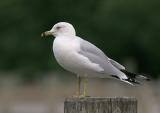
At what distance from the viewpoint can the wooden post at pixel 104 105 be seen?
6.15 m

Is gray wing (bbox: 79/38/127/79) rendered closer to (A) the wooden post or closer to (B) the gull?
(B) the gull

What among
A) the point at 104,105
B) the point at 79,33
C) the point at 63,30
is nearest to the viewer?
the point at 104,105

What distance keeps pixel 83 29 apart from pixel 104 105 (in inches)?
727

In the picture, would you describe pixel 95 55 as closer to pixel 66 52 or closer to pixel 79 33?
pixel 66 52

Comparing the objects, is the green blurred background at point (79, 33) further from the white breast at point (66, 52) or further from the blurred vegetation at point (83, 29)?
the white breast at point (66, 52)

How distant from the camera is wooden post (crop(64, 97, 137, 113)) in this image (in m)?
6.15

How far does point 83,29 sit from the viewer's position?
80.7ft

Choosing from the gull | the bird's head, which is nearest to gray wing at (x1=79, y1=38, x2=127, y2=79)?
the gull

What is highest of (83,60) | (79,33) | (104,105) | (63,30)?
(79,33)

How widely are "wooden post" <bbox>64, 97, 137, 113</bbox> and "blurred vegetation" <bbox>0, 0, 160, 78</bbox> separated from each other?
1755cm

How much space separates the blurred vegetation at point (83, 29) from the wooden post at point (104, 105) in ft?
57.6

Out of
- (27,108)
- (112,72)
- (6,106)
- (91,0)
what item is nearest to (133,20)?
(91,0)

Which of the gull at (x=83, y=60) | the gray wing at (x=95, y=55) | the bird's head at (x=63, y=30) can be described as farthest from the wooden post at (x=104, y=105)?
the bird's head at (x=63, y=30)

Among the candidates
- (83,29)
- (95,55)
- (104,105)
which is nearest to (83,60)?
(95,55)
